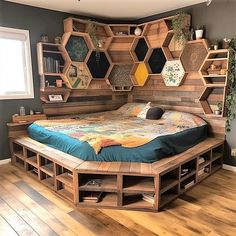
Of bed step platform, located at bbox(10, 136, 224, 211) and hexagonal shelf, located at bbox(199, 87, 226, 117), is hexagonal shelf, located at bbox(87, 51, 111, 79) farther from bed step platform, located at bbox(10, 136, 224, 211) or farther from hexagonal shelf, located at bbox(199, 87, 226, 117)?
bed step platform, located at bbox(10, 136, 224, 211)

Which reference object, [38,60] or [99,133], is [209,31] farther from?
[38,60]

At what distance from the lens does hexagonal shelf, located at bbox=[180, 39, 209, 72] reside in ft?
11.6

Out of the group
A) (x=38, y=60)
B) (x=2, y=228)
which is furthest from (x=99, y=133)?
(x=38, y=60)

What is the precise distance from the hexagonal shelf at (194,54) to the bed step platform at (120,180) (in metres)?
1.49

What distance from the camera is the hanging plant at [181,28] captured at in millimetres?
3588

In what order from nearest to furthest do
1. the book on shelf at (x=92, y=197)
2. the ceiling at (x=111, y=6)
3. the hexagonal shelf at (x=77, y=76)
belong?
the book on shelf at (x=92, y=197) < the ceiling at (x=111, y=6) < the hexagonal shelf at (x=77, y=76)

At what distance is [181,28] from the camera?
3.62 meters

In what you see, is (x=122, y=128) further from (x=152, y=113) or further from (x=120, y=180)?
(x=120, y=180)


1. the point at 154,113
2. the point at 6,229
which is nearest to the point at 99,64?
the point at 154,113

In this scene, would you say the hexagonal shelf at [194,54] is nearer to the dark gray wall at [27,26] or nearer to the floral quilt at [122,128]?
the floral quilt at [122,128]

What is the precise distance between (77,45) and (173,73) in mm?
1830

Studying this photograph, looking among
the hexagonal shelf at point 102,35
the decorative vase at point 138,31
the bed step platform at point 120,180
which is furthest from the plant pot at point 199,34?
the bed step platform at point 120,180

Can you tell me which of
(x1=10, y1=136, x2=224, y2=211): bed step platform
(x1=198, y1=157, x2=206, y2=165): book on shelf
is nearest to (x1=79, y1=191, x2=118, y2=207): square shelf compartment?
(x1=10, y1=136, x2=224, y2=211): bed step platform

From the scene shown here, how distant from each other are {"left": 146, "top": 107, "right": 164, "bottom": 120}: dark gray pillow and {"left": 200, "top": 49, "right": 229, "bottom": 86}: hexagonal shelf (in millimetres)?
873
